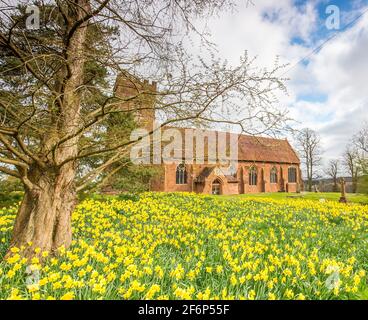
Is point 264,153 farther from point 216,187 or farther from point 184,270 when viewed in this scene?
point 184,270

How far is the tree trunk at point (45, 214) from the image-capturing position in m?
3.47

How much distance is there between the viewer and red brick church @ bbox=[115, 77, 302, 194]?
3253 cm

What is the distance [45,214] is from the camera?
3535 millimetres

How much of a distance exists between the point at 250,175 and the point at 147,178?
2548cm

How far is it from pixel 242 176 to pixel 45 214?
118 ft

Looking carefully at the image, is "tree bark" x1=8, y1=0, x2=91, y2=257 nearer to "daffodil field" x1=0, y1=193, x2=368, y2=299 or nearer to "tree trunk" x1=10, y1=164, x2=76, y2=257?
"tree trunk" x1=10, y1=164, x2=76, y2=257

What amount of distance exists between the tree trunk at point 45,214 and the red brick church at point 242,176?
77.6 feet

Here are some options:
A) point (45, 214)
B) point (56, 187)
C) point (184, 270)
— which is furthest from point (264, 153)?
point (45, 214)

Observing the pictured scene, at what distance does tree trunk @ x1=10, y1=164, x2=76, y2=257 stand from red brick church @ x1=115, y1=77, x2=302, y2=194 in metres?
23.6

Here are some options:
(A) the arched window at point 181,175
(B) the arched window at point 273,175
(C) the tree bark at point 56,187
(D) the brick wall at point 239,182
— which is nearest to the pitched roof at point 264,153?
(D) the brick wall at point 239,182

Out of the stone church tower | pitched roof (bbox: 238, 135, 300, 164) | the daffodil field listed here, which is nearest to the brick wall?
pitched roof (bbox: 238, 135, 300, 164)

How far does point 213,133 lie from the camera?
12.5ft
